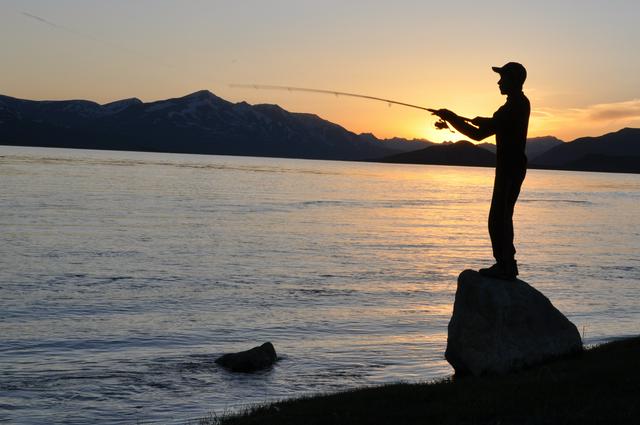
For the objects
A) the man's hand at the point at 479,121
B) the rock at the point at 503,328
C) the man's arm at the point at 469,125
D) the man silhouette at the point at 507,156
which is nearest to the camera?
the man's arm at the point at 469,125

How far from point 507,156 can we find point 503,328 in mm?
2913

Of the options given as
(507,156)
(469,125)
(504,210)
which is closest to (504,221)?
(504,210)

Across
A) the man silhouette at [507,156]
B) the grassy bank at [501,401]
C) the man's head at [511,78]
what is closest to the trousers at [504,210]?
the man silhouette at [507,156]

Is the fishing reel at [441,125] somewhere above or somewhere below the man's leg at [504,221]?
above

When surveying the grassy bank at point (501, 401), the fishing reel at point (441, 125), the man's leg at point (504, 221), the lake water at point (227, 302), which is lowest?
the lake water at point (227, 302)

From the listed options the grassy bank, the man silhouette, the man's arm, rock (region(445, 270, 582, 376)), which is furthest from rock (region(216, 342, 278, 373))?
the man's arm

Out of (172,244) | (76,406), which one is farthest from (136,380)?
(172,244)

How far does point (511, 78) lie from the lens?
13344mm

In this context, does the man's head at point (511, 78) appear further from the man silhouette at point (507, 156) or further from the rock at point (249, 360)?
the rock at point (249, 360)

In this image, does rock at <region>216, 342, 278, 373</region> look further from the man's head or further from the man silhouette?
the man's head

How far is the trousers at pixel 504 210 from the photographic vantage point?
13461 mm

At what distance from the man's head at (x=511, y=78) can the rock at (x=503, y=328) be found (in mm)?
3250

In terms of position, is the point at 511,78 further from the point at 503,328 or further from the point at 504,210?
the point at 503,328

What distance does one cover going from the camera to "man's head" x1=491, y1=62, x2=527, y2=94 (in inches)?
525
